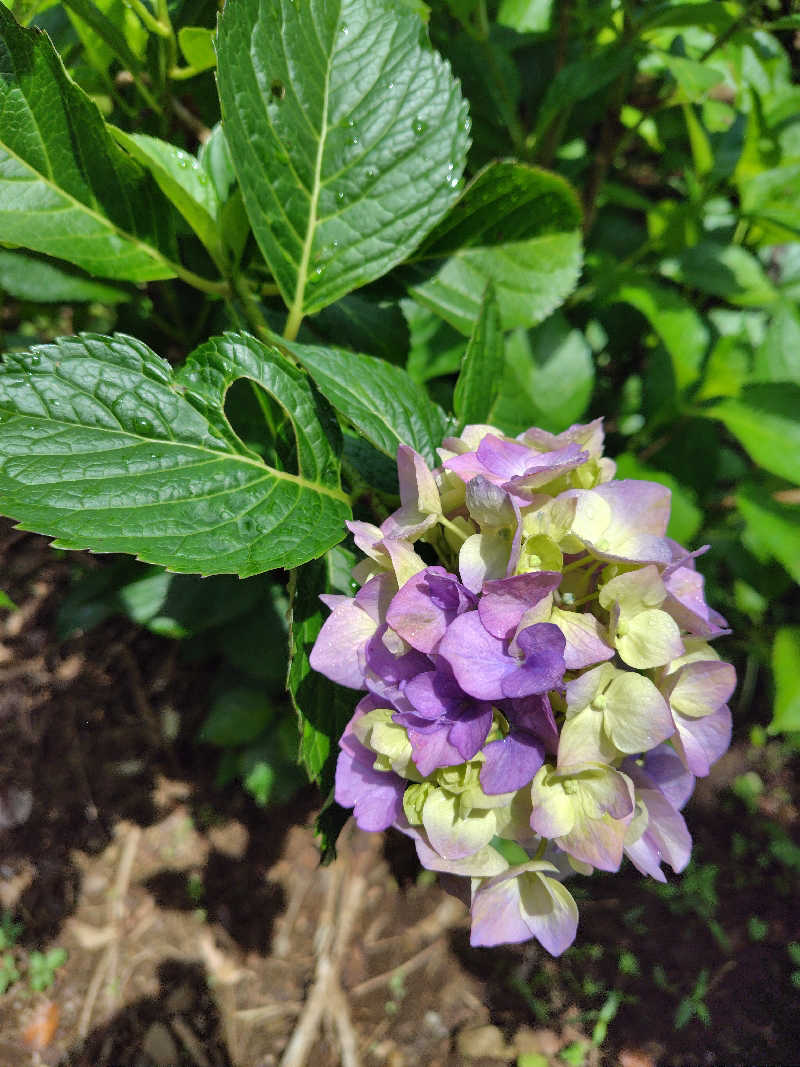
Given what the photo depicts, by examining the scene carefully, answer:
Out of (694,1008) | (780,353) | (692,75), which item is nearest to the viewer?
(692,75)

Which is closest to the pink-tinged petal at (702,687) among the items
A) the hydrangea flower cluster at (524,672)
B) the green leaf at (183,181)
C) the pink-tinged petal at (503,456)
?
the hydrangea flower cluster at (524,672)

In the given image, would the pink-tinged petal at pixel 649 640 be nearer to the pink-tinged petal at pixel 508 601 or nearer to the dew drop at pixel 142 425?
the pink-tinged petal at pixel 508 601

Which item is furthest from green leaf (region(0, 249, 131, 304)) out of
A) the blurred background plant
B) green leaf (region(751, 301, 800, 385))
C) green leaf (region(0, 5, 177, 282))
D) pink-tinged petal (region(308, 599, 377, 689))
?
green leaf (region(751, 301, 800, 385))

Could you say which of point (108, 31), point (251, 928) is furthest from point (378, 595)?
point (251, 928)

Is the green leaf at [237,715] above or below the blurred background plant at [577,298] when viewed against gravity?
below

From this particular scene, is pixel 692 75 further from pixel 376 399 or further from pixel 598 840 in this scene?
pixel 598 840

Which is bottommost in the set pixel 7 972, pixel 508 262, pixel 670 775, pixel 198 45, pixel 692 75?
pixel 7 972
